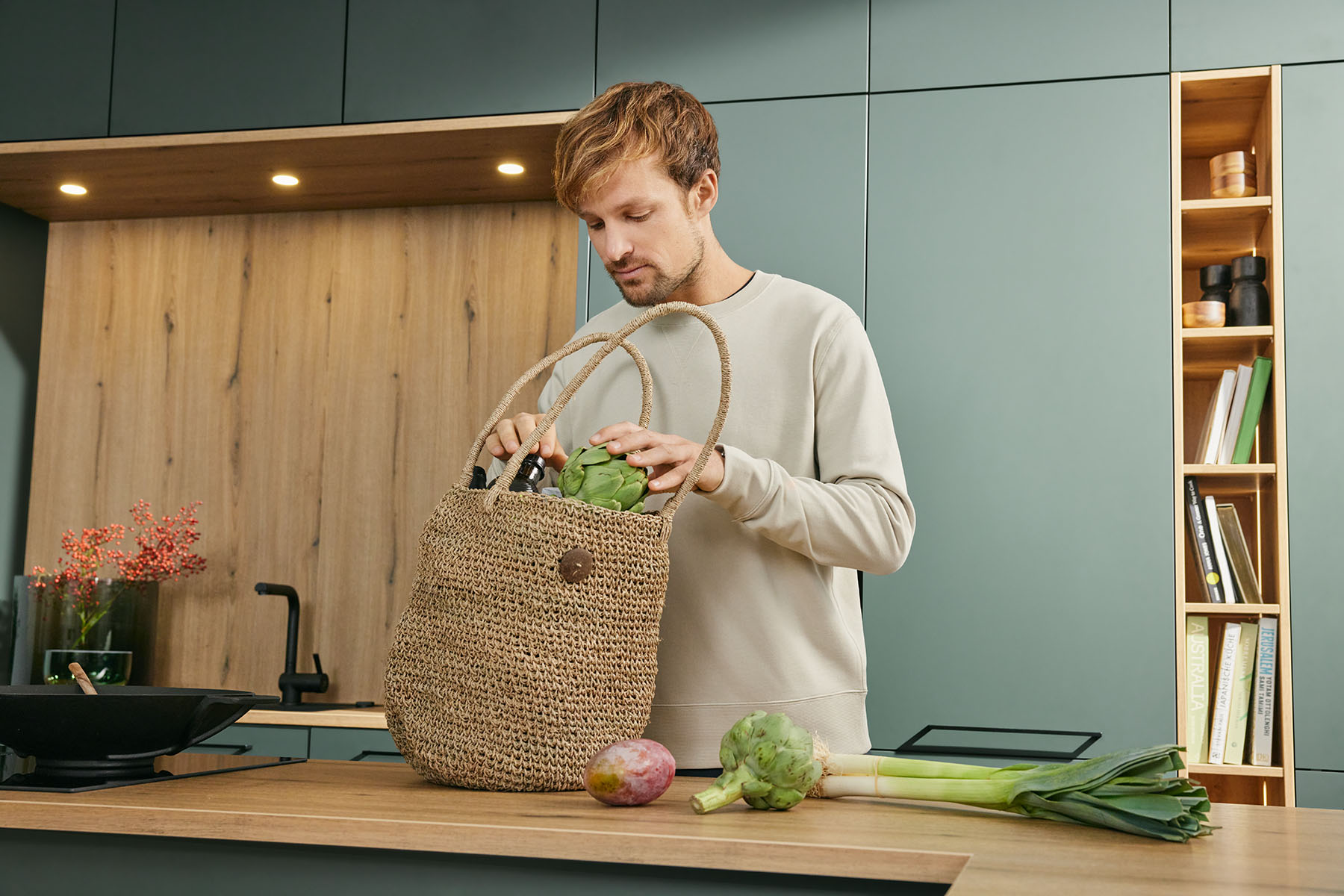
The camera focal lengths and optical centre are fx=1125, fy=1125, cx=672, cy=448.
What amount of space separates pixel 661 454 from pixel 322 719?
64.5 inches

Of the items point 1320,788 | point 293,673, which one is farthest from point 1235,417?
point 293,673

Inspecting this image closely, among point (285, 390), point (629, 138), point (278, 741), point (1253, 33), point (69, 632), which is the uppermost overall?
point (1253, 33)

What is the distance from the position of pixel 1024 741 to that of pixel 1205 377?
89cm

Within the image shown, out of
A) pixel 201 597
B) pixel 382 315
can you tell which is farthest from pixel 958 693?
pixel 201 597

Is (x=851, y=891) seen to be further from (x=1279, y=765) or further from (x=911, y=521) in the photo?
(x=1279, y=765)

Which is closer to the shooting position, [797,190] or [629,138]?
[629,138]

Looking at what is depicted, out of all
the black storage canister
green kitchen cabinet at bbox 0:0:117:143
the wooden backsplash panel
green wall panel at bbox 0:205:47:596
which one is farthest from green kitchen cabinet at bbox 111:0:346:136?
the black storage canister

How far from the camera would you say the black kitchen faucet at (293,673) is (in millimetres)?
2694

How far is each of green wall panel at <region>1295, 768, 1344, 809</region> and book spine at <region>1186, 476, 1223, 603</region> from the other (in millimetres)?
330

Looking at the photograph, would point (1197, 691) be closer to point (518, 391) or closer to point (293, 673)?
point (518, 391)

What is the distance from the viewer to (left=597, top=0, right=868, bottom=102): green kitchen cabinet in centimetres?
231

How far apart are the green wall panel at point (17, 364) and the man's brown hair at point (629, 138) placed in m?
2.41

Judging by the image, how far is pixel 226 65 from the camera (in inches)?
101

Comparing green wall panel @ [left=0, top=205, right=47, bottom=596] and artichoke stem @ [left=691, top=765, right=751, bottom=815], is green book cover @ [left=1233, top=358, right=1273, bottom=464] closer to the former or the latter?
artichoke stem @ [left=691, top=765, right=751, bottom=815]
